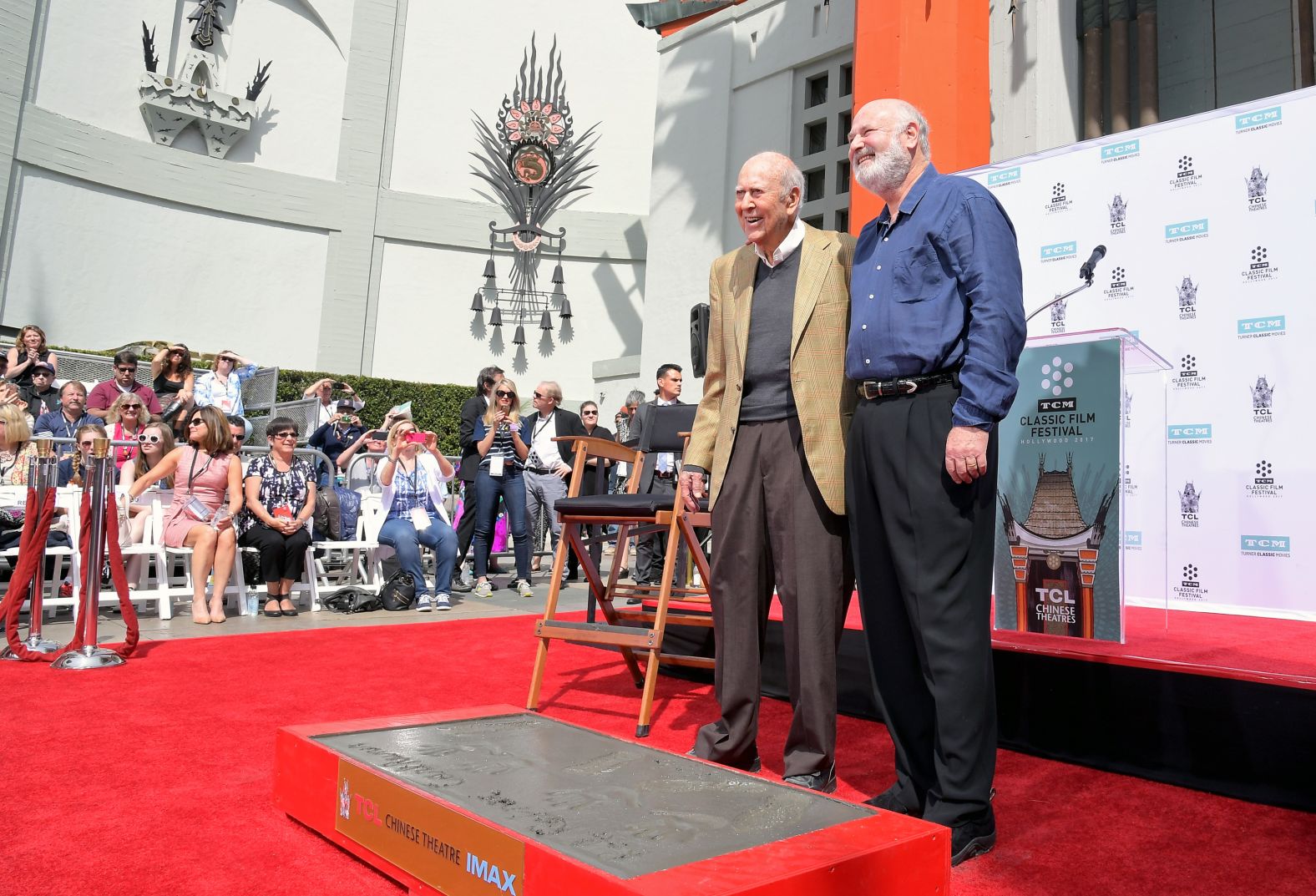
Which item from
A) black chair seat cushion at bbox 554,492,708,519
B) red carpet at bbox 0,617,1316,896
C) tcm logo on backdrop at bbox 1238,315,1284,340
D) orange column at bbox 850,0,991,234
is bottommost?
red carpet at bbox 0,617,1316,896

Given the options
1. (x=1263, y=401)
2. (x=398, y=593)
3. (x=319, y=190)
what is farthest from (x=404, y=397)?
(x=1263, y=401)

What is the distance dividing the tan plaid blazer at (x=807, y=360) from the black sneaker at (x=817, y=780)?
715mm

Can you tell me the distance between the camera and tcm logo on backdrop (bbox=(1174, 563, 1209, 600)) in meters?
4.95

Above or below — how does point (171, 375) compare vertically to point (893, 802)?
above

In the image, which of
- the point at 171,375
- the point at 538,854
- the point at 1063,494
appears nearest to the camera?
the point at 538,854

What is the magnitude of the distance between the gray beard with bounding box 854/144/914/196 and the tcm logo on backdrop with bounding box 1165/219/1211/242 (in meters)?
3.64

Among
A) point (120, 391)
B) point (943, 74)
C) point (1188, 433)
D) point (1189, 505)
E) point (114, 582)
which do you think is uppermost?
point (943, 74)

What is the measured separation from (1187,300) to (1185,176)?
0.72 metres

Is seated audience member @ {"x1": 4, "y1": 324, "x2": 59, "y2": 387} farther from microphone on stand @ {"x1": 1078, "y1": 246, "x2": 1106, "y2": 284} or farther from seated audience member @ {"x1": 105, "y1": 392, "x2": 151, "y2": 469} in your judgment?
microphone on stand @ {"x1": 1078, "y1": 246, "x2": 1106, "y2": 284}

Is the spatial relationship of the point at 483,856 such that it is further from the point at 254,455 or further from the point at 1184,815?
the point at 254,455

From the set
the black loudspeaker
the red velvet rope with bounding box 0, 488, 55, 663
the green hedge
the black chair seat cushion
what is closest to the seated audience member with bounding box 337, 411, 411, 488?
the red velvet rope with bounding box 0, 488, 55, 663

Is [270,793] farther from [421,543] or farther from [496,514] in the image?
[496,514]

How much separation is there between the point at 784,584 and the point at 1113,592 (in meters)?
1.68

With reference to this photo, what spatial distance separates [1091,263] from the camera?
548 centimetres
